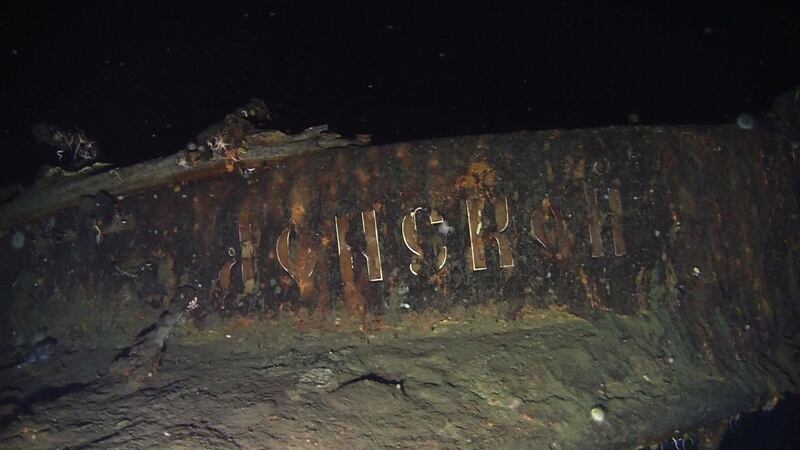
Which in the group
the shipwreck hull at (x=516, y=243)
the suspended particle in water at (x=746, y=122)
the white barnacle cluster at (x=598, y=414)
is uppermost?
the suspended particle in water at (x=746, y=122)

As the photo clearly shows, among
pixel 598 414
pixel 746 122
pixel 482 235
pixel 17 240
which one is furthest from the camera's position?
pixel 17 240

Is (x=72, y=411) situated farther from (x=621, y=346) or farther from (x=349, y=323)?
(x=621, y=346)

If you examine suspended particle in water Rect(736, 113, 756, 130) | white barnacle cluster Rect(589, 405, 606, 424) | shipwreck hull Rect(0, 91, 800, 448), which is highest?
suspended particle in water Rect(736, 113, 756, 130)

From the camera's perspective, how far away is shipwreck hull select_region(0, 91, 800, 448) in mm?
2744

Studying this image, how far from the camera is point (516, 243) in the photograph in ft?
9.16

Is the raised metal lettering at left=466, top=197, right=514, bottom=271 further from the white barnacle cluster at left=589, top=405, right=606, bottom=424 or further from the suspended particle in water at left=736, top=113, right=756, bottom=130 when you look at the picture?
the suspended particle in water at left=736, top=113, right=756, bottom=130

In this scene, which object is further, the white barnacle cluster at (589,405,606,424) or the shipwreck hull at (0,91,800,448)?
the shipwreck hull at (0,91,800,448)

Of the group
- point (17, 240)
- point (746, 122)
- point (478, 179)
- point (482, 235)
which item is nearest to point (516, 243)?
point (482, 235)

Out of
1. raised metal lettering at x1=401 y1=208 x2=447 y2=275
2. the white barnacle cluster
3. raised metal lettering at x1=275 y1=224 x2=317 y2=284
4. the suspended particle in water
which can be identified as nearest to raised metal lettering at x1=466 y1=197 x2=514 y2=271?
raised metal lettering at x1=401 y1=208 x2=447 y2=275

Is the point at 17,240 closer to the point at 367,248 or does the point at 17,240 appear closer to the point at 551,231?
the point at 367,248

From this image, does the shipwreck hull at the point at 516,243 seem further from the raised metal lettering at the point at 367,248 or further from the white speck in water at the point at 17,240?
the white speck in water at the point at 17,240

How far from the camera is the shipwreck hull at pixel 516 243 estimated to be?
2.74 metres

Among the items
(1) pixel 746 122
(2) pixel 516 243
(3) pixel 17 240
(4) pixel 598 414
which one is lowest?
(4) pixel 598 414

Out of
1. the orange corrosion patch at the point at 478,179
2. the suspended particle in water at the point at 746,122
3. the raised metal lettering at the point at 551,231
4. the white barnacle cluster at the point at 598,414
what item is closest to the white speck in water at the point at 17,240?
the orange corrosion patch at the point at 478,179
